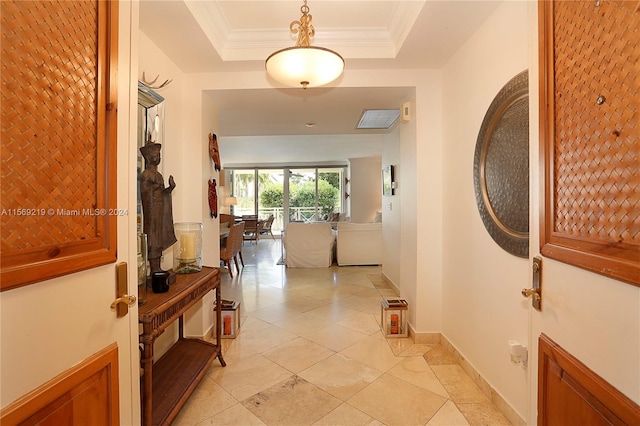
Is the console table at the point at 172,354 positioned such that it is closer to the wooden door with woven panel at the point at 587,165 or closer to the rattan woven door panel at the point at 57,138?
the rattan woven door panel at the point at 57,138

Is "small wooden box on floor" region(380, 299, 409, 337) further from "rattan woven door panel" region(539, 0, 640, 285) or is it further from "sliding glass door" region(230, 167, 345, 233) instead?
"sliding glass door" region(230, 167, 345, 233)

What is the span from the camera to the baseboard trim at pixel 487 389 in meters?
1.66

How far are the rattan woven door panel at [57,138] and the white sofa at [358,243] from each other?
4.99 meters

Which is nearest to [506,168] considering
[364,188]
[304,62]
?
[304,62]

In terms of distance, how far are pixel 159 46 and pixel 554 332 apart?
9.56ft

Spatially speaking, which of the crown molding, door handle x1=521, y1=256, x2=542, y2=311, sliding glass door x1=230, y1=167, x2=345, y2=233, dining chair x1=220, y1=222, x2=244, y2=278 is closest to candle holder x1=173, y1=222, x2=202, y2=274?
the crown molding

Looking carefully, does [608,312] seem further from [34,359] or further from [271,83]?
[271,83]

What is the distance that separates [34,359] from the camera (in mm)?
684

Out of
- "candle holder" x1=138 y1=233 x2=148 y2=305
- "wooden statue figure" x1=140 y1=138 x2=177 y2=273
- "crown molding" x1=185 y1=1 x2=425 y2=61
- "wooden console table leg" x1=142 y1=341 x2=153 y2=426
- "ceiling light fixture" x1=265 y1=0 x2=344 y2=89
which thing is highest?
"crown molding" x1=185 y1=1 x2=425 y2=61

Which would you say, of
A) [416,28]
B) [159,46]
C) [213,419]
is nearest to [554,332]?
[213,419]

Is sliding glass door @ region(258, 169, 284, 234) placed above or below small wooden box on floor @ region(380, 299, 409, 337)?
above

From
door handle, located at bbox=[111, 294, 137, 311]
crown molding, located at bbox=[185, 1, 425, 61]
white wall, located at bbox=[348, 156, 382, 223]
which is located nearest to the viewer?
door handle, located at bbox=[111, 294, 137, 311]

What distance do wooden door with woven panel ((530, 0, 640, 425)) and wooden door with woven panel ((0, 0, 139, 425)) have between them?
1.39 m

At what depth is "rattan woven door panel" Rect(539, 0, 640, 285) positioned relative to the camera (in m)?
0.67
